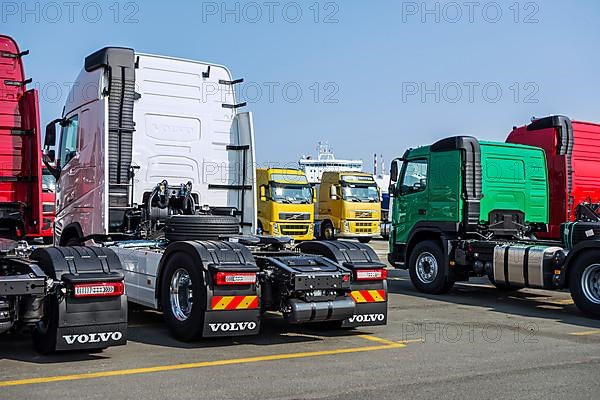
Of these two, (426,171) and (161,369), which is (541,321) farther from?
(161,369)

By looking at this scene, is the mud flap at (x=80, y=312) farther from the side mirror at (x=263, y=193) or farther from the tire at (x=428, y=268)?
the side mirror at (x=263, y=193)

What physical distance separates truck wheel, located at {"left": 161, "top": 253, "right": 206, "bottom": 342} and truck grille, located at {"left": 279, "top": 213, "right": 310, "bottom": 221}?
55.8 ft

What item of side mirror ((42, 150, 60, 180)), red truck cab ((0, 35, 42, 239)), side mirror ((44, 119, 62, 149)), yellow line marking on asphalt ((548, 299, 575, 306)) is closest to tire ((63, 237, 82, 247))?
red truck cab ((0, 35, 42, 239))

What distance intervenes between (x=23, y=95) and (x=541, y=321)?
7.95m

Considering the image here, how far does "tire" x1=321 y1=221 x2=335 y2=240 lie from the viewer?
28.4 metres

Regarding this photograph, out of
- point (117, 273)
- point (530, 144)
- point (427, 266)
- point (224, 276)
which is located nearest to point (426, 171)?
point (427, 266)

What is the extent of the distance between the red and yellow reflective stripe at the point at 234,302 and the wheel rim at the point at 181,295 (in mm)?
537

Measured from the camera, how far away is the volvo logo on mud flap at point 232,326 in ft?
23.6

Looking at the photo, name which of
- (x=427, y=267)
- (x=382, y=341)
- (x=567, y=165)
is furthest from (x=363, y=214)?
(x=382, y=341)

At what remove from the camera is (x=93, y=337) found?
6.47 m

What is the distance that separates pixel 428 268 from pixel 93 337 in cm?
773

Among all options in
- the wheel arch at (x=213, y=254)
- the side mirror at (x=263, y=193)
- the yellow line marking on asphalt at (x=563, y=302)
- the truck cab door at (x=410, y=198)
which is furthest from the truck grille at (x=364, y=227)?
the wheel arch at (x=213, y=254)

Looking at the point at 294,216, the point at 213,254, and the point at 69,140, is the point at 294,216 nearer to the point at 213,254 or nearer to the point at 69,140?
the point at 69,140

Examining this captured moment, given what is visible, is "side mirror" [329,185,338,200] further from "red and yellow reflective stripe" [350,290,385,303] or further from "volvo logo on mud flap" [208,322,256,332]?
"volvo logo on mud flap" [208,322,256,332]
